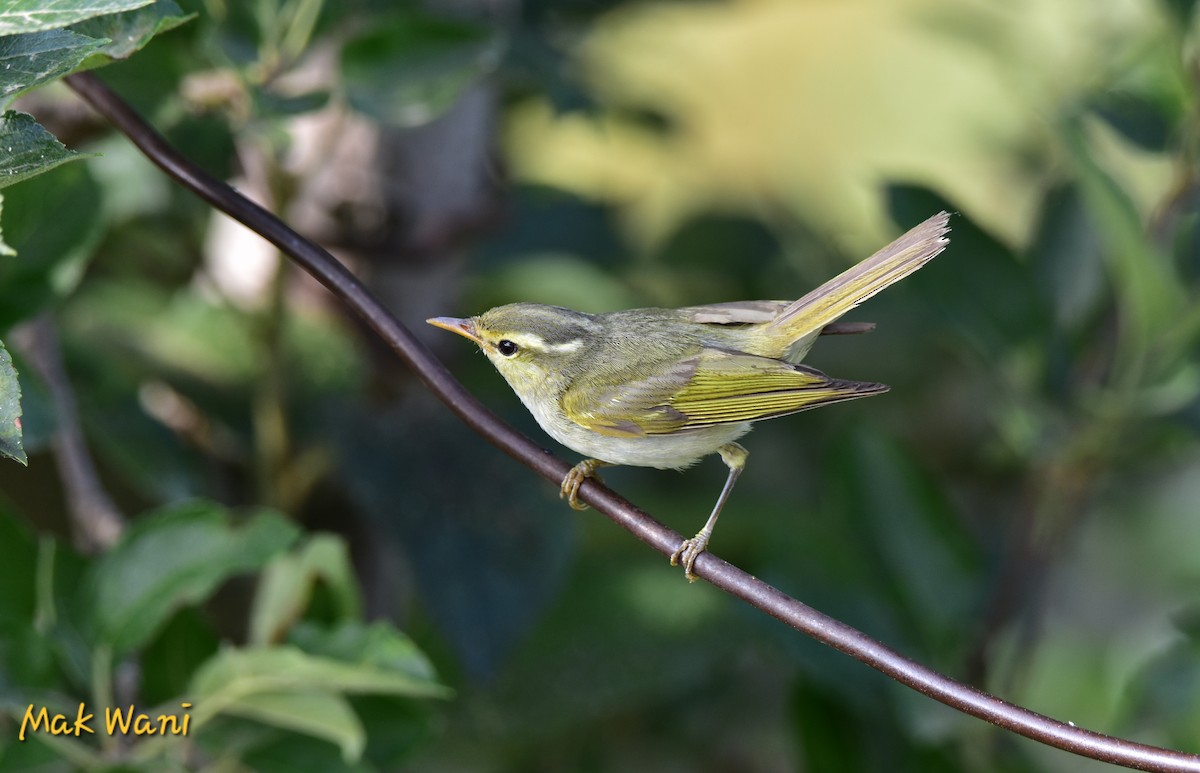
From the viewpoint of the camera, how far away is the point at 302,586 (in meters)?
1.79

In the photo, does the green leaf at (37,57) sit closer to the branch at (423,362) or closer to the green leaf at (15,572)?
the branch at (423,362)

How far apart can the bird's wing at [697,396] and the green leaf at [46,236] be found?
27.5 inches

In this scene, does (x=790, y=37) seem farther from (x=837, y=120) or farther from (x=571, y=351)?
(x=571, y=351)

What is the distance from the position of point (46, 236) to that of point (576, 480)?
84cm

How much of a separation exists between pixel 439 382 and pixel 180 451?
4.13 ft

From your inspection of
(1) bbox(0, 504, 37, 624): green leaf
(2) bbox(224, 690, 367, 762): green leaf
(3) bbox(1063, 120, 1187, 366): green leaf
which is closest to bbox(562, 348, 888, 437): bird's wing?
(2) bbox(224, 690, 367, 762): green leaf

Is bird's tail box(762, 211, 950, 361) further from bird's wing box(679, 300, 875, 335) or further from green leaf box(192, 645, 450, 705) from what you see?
green leaf box(192, 645, 450, 705)

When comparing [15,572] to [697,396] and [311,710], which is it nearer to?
[311,710]

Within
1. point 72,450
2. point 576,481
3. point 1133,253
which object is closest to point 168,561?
point 72,450

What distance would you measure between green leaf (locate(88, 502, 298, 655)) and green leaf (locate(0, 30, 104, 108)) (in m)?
0.72

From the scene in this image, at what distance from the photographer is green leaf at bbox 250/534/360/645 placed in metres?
1.76

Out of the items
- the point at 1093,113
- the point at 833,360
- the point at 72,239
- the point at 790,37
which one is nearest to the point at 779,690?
the point at 833,360

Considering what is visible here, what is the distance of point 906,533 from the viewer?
2.35 meters

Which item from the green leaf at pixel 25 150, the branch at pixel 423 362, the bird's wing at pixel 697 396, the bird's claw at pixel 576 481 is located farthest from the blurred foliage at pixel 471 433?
the bird's wing at pixel 697 396
